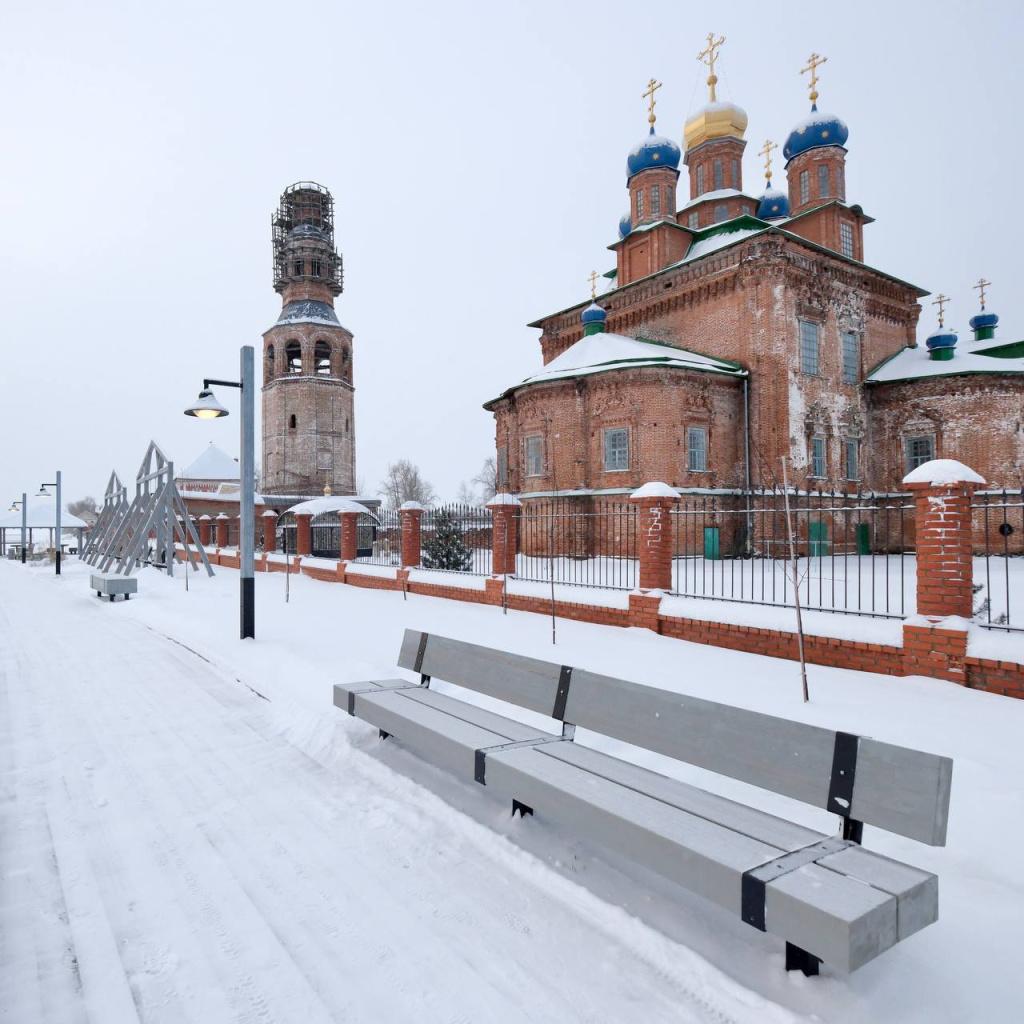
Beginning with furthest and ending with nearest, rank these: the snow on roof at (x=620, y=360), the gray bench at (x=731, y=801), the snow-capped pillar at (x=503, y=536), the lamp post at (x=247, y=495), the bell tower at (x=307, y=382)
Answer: the bell tower at (x=307, y=382), the snow on roof at (x=620, y=360), the snow-capped pillar at (x=503, y=536), the lamp post at (x=247, y=495), the gray bench at (x=731, y=801)

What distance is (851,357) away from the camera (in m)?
22.2

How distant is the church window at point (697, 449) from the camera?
1959cm

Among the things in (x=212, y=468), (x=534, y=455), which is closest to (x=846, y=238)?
(x=534, y=455)

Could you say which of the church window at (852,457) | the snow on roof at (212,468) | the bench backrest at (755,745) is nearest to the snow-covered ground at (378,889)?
the bench backrest at (755,745)

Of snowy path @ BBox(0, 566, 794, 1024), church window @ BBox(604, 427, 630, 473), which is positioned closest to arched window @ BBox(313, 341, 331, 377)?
church window @ BBox(604, 427, 630, 473)

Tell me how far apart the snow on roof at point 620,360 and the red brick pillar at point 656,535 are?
37.8 feet

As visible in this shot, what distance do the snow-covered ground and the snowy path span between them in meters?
0.01

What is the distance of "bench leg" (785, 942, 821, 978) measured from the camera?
91.5 inches

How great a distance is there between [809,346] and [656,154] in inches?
419

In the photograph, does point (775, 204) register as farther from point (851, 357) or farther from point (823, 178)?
point (851, 357)

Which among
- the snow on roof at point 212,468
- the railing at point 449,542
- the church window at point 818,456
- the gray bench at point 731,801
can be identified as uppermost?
the snow on roof at point 212,468

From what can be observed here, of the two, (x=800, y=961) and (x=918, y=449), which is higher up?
(x=918, y=449)

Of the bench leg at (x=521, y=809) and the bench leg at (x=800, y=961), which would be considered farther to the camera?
the bench leg at (x=521, y=809)

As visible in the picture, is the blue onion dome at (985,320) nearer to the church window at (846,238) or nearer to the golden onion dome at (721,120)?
the church window at (846,238)
